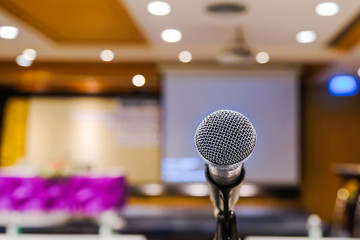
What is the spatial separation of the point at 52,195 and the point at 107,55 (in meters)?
2.48

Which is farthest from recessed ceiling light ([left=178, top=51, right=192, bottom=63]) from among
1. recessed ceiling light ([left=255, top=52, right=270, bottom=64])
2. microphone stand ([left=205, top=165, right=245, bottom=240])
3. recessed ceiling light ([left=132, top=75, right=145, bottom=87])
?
microphone stand ([left=205, top=165, right=245, bottom=240])

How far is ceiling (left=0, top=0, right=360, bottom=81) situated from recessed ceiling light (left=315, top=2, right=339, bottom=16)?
7cm

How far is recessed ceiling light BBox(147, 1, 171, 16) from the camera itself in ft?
14.6

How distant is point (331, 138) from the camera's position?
27.9 feet

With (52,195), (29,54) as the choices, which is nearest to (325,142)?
(52,195)

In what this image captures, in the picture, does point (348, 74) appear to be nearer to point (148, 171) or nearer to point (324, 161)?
point (324, 161)

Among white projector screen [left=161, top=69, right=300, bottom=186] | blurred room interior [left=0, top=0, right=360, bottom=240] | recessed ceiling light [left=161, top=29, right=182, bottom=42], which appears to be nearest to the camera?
blurred room interior [left=0, top=0, right=360, bottom=240]

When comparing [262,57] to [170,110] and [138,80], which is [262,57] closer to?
[170,110]

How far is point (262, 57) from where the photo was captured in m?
7.29

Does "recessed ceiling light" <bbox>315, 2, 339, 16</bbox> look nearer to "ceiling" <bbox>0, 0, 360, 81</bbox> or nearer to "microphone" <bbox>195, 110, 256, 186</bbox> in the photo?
"ceiling" <bbox>0, 0, 360, 81</bbox>

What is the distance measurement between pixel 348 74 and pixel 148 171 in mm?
4554

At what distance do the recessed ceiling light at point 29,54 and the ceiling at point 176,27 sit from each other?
0.37 ft

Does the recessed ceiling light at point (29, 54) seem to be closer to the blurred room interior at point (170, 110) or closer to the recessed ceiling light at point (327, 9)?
A: the blurred room interior at point (170, 110)

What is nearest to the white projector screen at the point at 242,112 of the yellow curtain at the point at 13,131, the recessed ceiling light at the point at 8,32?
the recessed ceiling light at the point at 8,32
